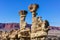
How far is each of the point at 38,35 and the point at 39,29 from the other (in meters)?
0.25

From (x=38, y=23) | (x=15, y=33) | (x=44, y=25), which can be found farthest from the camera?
A: (x=15, y=33)

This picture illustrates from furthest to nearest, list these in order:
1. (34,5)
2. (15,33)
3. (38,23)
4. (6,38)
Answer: (6,38) → (15,33) → (34,5) → (38,23)

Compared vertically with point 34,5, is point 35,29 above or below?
below

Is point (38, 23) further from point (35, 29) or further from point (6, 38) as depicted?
point (6, 38)

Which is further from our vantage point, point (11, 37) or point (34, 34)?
point (11, 37)

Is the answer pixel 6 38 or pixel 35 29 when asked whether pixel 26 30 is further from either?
pixel 6 38

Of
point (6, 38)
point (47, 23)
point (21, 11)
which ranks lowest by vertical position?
point (6, 38)

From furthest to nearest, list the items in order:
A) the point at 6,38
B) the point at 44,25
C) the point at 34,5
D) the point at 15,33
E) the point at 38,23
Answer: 1. the point at 6,38
2. the point at 15,33
3. the point at 34,5
4. the point at 38,23
5. the point at 44,25

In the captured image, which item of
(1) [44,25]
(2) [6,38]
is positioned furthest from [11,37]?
(1) [44,25]

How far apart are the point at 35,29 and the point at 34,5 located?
1.18 m

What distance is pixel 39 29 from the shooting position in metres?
7.76

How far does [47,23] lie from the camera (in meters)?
7.33

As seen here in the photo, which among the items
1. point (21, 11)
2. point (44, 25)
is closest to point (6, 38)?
point (21, 11)

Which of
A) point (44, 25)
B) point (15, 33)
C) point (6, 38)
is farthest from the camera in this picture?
point (6, 38)
